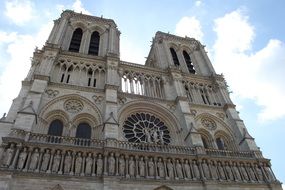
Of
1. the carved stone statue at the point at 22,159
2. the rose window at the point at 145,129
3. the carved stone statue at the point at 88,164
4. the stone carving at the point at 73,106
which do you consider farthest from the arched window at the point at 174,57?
the carved stone statue at the point at 22,159

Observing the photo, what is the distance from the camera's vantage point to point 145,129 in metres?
18.0

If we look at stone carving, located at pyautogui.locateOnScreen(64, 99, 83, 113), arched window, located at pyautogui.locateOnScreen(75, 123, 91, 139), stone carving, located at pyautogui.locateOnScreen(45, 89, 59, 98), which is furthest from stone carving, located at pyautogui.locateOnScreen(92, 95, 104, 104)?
stone carving, located at pyautogui.locateOnScreen(45, 89, 59, 98)

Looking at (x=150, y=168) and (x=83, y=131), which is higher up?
(x=83, y=131)

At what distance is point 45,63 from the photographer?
18.8 meters

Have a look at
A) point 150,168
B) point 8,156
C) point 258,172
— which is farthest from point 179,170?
point 8,156

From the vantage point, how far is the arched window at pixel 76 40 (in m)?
23.0

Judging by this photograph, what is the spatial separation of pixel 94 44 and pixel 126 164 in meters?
14.0

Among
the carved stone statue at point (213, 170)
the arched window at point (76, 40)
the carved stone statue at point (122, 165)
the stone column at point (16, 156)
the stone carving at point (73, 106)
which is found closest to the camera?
the stone column at point (16, 156)

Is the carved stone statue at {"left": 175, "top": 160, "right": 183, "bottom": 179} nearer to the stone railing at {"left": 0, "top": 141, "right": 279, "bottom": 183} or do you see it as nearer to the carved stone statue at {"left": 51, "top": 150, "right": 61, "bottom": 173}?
the stone railing at {"left": 0, "top": 141, "right": 279, "bottom": 183}

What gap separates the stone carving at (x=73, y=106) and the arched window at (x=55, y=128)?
3.38ft

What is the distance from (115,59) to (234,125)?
10828mm

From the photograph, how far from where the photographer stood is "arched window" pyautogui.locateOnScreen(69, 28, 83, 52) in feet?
75.6

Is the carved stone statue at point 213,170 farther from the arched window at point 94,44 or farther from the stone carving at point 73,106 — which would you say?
the arched window at point 94,44

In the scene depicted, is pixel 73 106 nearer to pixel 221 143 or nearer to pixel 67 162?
pixel 67 162
